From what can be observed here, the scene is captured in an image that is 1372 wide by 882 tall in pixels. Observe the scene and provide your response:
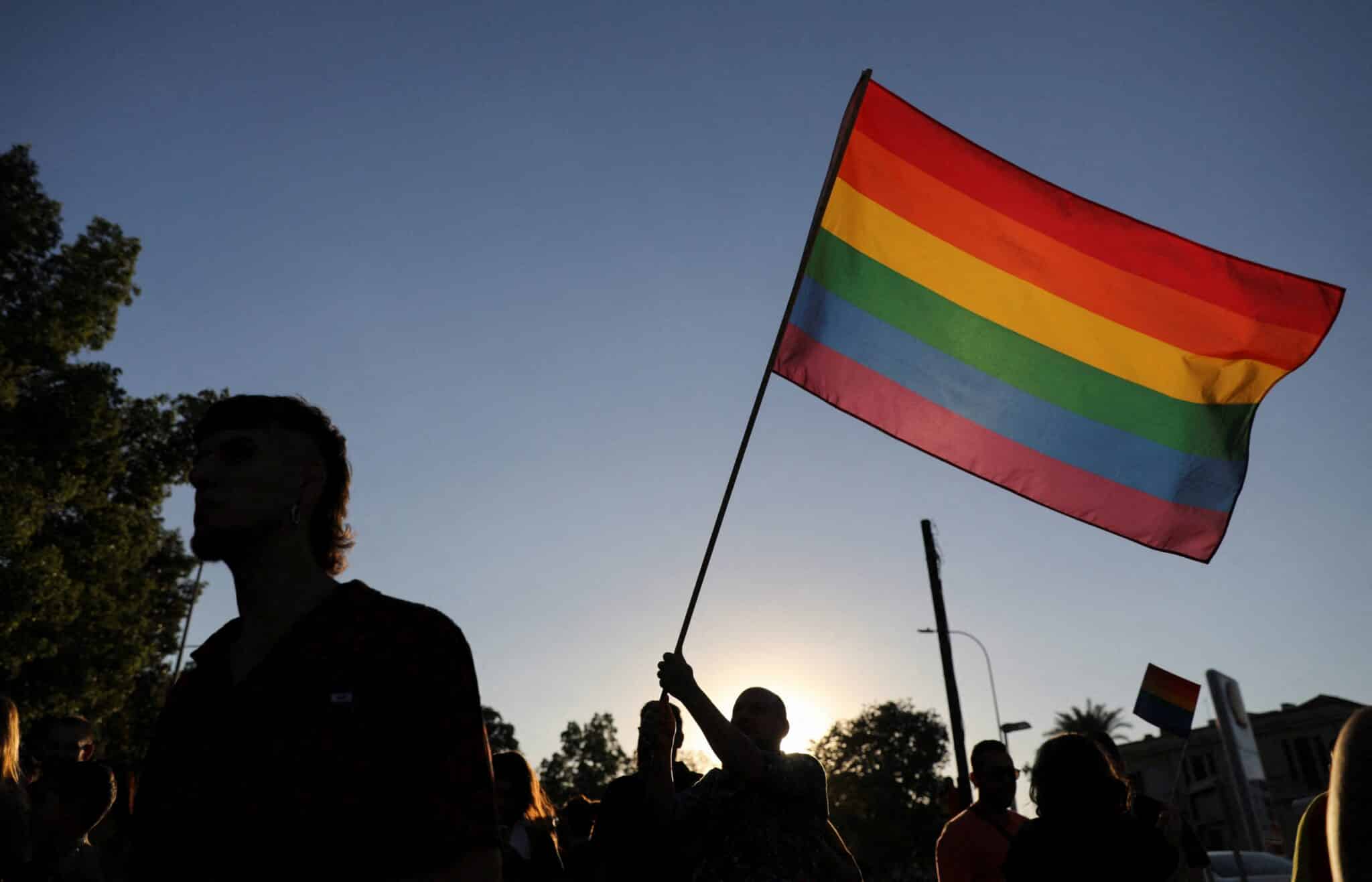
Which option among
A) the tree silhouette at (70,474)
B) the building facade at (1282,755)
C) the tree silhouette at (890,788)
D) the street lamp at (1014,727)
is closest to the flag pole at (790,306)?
the tree silhouette at (70,474)

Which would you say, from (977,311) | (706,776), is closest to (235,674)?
(706,776)

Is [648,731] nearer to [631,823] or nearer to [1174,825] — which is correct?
[631,823]

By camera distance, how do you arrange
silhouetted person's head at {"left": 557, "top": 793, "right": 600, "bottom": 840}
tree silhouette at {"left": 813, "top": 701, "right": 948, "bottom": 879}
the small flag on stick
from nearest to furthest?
silhouetted person's head at {"left": 557, "top": 793, "right": 600, "bottom": 840} < the small flag on stick < tree silhouette at {"left": 813, "top": 701, "right": 948, "bottom": 879}

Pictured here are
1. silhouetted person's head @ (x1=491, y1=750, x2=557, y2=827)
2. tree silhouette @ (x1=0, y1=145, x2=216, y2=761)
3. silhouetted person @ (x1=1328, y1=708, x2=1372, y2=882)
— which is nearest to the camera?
silhouetted person @ (x1=1328, y1=708, x2=1372, y2=882)

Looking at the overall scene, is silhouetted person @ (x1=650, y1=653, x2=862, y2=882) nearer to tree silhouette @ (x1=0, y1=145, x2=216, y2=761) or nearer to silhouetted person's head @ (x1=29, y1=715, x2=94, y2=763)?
silhouetted person's head @ (x1=29, y1=715, x2=94, y2=763)

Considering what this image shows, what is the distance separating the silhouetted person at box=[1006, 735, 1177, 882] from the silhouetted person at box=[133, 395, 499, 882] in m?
2.57

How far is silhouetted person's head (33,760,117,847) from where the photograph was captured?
4.42 meters

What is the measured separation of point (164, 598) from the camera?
2341 cm

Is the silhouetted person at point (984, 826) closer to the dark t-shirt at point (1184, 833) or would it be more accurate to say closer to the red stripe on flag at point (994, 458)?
the dark t-shirt at point (1184, 833)

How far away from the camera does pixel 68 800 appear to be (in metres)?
4.49

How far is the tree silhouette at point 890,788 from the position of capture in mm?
64000

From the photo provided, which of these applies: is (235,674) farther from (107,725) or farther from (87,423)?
(107,725)

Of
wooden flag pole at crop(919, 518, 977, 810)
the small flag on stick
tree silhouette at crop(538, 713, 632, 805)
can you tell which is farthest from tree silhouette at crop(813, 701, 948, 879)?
the small flag on stick

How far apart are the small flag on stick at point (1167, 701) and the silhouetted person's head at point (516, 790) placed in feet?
22.9
